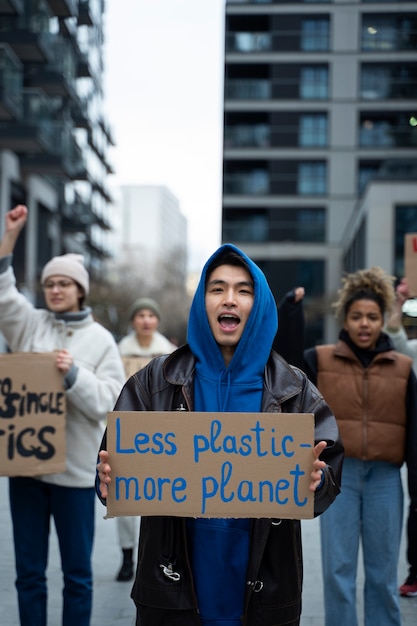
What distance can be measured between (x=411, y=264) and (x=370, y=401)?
169 centimetres

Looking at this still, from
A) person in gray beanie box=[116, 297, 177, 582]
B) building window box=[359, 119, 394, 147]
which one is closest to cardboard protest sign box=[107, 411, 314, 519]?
person in gray beanie box=[116, 297, 177, 582]

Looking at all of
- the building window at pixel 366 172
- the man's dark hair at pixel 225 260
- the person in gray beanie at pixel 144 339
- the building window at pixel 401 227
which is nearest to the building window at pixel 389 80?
the person in gray beanie at pixel 144 339

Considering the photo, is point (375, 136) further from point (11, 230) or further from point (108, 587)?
point (11, 230)

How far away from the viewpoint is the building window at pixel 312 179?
30.6 m

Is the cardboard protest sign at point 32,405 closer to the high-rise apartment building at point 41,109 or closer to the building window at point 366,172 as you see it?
the high-rise apartment building at point 41,109

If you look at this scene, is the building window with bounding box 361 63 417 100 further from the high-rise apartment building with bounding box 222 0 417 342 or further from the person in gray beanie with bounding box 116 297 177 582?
the person in gray beanie with bounding box 116 297 177 582

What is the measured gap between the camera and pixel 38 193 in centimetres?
2728

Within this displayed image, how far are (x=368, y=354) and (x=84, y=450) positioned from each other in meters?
1.54

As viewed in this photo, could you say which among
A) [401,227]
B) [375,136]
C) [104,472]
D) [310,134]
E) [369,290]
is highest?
[310,134]

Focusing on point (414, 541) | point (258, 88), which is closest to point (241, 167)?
point (258, 88)

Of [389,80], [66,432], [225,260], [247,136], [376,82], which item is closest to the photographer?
[225,260]

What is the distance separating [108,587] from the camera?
18.1ft

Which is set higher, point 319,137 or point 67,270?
point 319,137

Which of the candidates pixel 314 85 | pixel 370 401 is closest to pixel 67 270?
pixel 370 401
